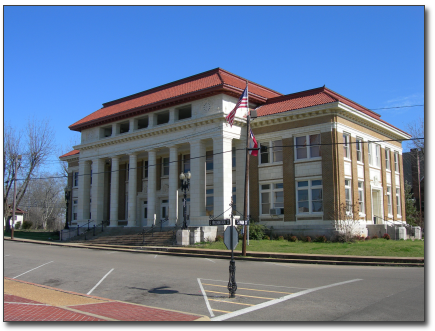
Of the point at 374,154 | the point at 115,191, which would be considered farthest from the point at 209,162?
the point at 374,154

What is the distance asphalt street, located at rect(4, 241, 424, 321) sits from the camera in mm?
9297

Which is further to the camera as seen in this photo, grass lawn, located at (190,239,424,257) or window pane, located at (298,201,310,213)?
window pane, located at (298,201,310,213)

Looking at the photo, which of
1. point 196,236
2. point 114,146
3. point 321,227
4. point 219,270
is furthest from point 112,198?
point 219,270

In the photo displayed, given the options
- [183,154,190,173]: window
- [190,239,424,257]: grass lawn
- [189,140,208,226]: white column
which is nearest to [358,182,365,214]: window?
[190,239,424,257]: grass lawn

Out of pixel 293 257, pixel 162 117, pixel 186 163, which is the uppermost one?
pixel 162 117

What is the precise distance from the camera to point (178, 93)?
112ft

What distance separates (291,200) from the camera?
29578mm

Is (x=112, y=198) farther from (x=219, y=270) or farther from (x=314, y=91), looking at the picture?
(x=219, y=270)

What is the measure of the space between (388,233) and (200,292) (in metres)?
21.5

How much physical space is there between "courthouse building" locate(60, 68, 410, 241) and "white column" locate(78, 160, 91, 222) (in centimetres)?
234

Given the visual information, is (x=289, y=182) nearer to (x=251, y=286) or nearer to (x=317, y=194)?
(x=317, y=194)

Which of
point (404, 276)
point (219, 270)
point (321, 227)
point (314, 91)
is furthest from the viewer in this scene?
point (314, 91)

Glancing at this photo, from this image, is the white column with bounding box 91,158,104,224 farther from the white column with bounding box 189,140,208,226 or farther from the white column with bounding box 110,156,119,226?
the white column with bounding box 189,140,208,226

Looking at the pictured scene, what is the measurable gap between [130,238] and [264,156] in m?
12.6
